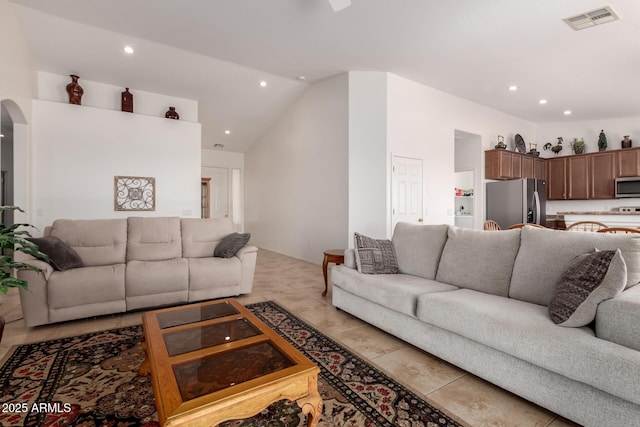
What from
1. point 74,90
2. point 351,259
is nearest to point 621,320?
point 351,259

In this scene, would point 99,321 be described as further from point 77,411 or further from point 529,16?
point 529,16

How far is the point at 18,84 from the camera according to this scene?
12.9 ft

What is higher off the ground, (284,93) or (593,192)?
(284,93)

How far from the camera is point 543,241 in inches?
85.5

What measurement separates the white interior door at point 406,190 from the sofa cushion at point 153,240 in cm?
321

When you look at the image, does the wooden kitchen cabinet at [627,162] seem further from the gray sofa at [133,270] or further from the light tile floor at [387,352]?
the gray sofa at [133,270]

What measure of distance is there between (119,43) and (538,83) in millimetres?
6512

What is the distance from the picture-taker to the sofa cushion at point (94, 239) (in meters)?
3.30

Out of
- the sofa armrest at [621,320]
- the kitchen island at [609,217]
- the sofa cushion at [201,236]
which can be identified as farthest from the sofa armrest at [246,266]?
the kitchen island at [609,217]

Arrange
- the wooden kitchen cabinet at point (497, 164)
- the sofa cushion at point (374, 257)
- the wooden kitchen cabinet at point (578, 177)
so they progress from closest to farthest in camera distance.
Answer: the sofa cushion at point (374, 257), the wooden kitchen cabinet at point (497, 164), the wooden kitchen cabinet at point (578, 177)

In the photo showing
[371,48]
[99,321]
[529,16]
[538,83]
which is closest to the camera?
[99,321]

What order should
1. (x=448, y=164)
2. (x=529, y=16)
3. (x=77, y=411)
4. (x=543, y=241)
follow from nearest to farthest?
(x=77, y=411) → (x=543, y=241) → (x=529, y=16) → (x=448, y=164)

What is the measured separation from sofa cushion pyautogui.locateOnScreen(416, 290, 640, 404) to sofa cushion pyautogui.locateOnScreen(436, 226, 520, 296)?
17 cm

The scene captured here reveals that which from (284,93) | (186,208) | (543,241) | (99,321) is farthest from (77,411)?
(284,93)
